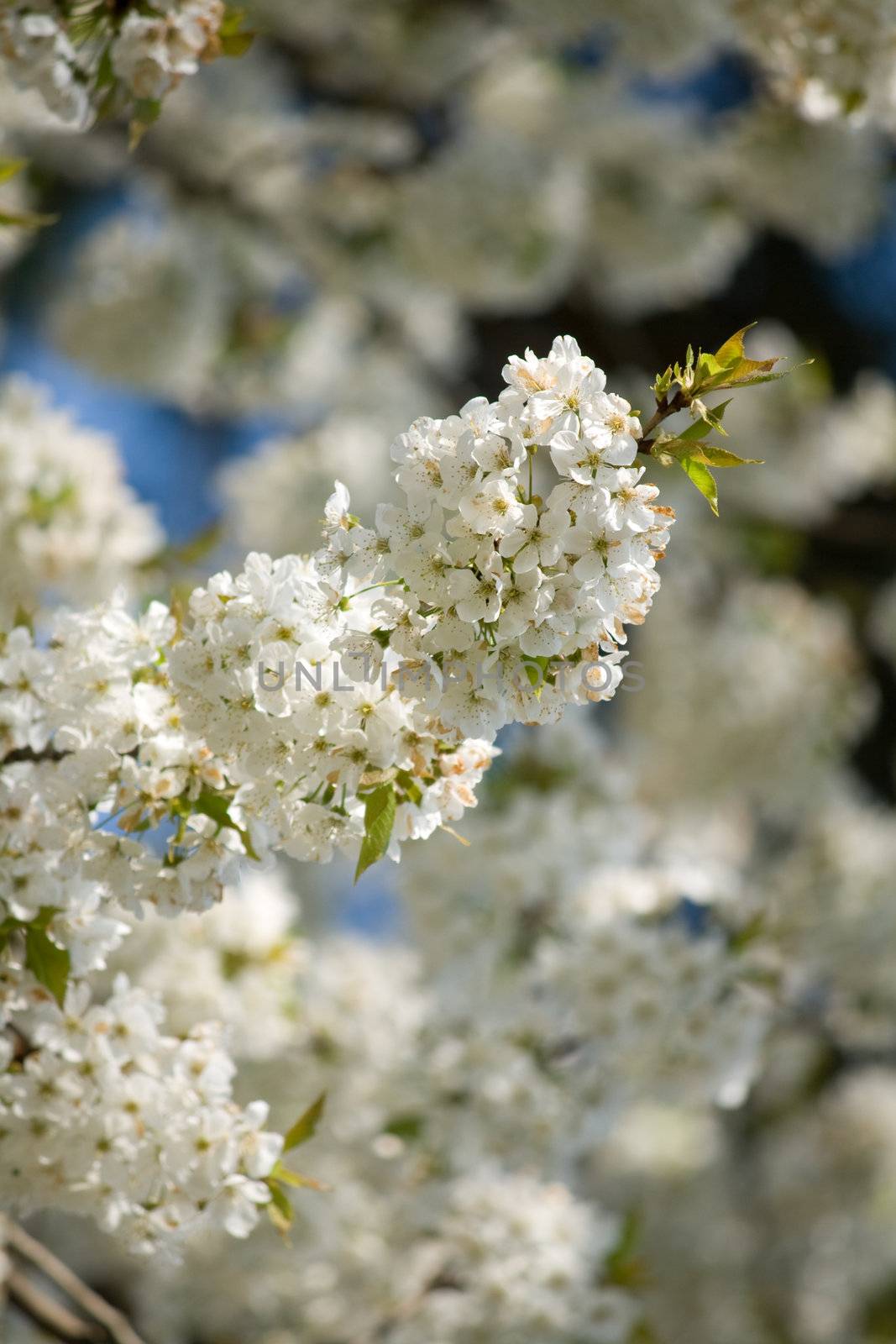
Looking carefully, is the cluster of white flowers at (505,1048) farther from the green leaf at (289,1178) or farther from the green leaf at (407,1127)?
the green leaf at (289,1178)

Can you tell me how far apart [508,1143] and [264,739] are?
76.3 inches

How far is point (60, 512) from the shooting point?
3145 millimetres

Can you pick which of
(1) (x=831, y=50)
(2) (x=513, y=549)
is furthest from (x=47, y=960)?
(1) (x=831, y=50)

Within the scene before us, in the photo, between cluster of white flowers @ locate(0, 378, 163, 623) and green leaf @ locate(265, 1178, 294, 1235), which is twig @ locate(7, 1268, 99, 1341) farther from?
cluster of white flowers @ locate(0, 378, 163, 623)

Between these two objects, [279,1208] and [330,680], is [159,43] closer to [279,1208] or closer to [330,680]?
[330,680]

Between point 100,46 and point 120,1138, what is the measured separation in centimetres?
172

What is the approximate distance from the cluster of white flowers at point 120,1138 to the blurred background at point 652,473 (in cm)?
146

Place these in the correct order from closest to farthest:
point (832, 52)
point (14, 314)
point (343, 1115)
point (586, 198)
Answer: point (832, 52)
point (343, 1115)
point (586, 198)
point (14, 314)

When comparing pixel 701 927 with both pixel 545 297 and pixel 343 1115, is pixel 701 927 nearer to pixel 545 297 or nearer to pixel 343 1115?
pixel 343 1115

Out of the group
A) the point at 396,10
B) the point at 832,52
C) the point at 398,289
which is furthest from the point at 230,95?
the point at 832,52

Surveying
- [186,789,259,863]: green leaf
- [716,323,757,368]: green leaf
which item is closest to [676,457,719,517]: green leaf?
[716,323,757,368]: green leaf

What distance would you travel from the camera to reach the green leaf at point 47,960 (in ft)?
5.81

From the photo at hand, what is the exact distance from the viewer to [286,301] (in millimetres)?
6621

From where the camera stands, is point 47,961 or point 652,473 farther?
point 652,473
